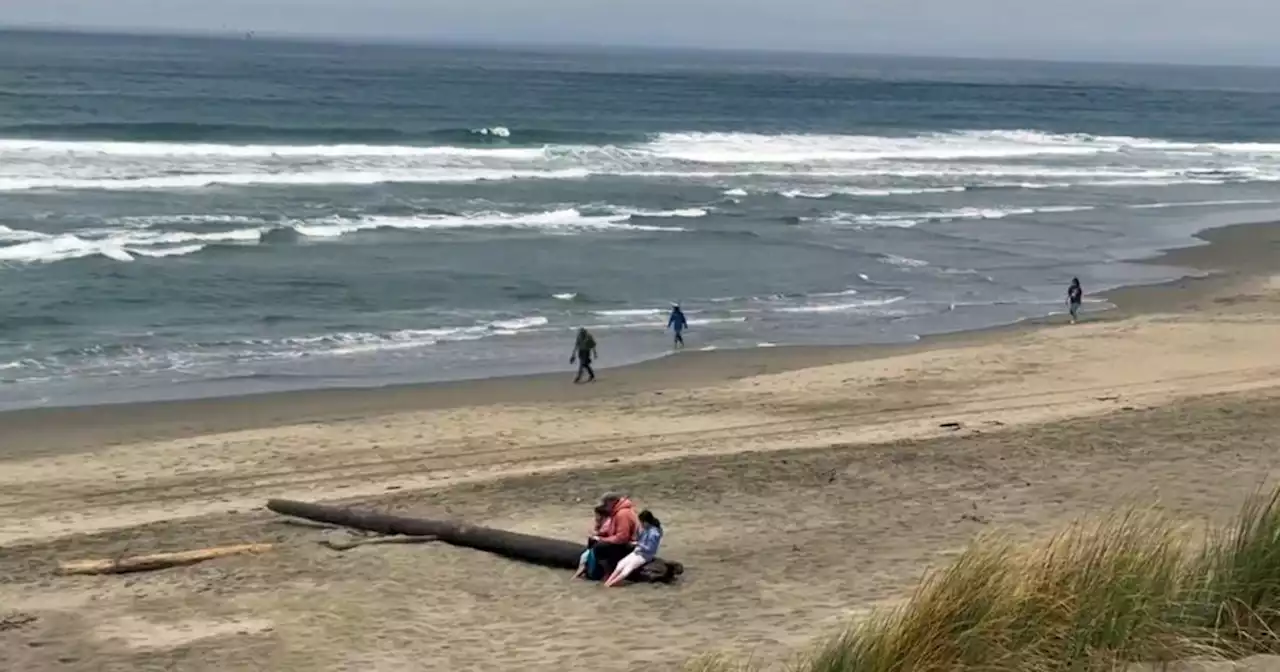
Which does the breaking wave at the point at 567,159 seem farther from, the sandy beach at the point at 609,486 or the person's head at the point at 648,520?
the person's head at the point at 648,520

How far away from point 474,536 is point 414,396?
22.8ft

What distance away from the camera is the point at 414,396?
19188 millimetres

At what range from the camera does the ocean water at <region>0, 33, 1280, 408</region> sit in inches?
889

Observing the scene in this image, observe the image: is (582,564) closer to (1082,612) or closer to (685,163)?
(1082,612)

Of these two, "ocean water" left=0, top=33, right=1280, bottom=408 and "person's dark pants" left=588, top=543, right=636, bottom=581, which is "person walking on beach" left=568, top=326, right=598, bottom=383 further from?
"person's dark pants" left=588, top=543, right=636, bottom=581

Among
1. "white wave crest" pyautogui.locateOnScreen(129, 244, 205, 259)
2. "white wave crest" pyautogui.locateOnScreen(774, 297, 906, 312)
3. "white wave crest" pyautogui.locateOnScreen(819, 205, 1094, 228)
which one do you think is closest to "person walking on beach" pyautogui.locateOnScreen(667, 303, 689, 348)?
"white wave crest" pyautogui.locateOnScreen(774, 297, 906, 312)

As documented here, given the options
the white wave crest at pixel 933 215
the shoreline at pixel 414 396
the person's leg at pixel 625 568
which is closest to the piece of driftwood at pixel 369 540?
the person's leg at pixel 625 568

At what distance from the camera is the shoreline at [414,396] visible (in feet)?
56.3

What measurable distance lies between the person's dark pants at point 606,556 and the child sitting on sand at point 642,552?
0.21ft

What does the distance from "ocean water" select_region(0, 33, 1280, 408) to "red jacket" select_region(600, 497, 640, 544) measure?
902cm

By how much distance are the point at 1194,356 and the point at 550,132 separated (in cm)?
4419

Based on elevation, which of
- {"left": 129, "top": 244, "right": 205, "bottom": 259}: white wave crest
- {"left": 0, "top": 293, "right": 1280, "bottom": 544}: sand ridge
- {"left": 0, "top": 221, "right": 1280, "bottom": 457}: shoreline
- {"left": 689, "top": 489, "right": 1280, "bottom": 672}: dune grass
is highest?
{"left": 689, "top": 489, "right": 1280, "bottom": 672}: dune grass

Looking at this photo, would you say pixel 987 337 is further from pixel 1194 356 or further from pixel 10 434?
pixel 10 434

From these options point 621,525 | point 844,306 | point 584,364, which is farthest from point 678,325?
point 621,525
